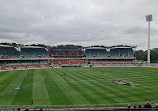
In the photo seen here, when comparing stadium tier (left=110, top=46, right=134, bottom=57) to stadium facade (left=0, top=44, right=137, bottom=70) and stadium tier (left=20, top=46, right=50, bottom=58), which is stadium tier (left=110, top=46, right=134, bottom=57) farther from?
stadium tier (left=20, top=46, right=50, bottom=58)

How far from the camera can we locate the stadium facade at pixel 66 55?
97625mm

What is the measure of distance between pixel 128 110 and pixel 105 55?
11458 cm

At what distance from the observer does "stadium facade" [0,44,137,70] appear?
3844 inches

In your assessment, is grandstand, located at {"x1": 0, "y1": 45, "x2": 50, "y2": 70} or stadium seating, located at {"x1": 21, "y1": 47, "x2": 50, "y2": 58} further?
stadium seating, located at {"x1": 21, "y1": 47, "x2": 50, "y2": 58}

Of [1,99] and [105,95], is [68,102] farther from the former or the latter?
[1,99]

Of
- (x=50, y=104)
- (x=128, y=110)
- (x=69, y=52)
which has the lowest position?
(x=50, y=104)

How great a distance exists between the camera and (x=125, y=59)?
122750 millimetres

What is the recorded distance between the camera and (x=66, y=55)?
396 ft

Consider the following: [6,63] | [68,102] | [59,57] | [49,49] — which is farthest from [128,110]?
[49,49]

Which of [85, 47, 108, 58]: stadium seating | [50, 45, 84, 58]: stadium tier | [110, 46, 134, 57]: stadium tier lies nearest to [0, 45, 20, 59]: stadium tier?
[50, 45, 84, 58]: stadium tier

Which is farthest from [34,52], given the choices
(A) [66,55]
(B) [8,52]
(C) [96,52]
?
(C) [96,52]

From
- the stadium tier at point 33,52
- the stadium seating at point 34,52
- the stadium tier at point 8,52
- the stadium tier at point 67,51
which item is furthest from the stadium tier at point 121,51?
the stadium tier at point 8,52

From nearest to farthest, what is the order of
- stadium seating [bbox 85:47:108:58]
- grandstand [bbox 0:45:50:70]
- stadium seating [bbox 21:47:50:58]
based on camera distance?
1. grandstand [bbox 0:45:50:70]
2. stadium seating [bbox 21:47:50:58]
3. stadium seating [bbox 85:47:108:58]

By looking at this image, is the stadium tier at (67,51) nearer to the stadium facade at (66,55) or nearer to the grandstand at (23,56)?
the stadium facade at (66,55)
